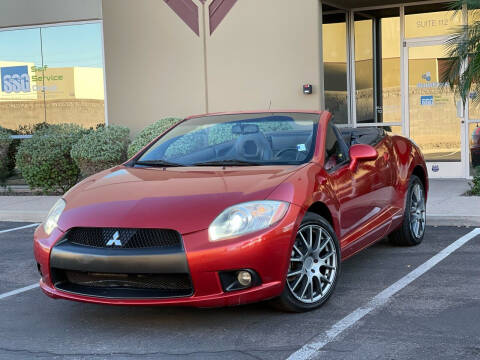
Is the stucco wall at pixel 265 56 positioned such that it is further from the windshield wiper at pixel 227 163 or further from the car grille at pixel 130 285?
the car grille at pixel 130 285

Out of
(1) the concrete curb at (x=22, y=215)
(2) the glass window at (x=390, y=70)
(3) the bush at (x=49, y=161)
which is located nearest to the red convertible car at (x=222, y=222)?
(1) the concrete curb at (x=22, y=215)

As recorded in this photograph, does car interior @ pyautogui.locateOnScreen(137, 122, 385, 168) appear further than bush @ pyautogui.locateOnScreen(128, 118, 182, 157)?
No

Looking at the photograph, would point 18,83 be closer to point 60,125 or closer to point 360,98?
point 60,125

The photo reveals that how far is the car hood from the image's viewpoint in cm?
470

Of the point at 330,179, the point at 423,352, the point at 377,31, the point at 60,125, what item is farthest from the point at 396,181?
the point at 60,125

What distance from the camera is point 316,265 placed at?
516 centimetres

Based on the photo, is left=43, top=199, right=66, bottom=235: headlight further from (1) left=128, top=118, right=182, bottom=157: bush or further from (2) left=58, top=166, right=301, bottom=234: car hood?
(1) left=128, top=118, right=182, bottom=157: bush

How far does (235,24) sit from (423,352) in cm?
921

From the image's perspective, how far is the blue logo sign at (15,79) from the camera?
1441 cm

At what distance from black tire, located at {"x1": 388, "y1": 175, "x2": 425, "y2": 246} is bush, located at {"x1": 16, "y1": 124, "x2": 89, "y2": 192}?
6840 millimetres

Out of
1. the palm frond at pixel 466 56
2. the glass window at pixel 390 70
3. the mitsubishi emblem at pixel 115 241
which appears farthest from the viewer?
the glass window at pixel 390 70

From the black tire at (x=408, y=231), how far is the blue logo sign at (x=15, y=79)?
9.37m

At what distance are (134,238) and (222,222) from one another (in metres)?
0.57

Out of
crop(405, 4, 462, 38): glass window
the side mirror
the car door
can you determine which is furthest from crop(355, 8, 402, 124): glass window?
the side mirror
